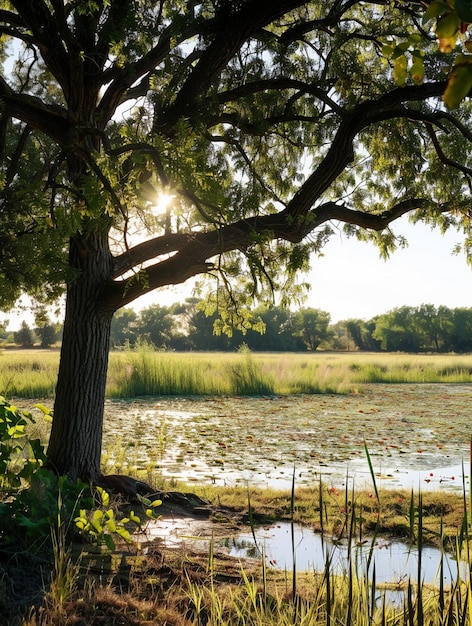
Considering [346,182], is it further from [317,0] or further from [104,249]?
[104,249]

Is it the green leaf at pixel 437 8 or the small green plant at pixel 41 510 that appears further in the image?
the small green plant at pixel 41 510

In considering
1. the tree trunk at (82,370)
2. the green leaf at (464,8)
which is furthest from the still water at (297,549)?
the green leaf at (464,8)

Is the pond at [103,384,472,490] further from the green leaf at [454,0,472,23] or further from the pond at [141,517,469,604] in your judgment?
the green leaf at [454,0,472,23]

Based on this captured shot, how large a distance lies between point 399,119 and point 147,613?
6270 millimetres

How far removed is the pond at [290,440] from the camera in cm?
795

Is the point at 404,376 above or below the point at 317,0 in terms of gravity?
below

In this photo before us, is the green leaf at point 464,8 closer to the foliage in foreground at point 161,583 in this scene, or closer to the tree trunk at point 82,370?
the foliage in foreground at point 161,583

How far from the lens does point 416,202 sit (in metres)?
7.33

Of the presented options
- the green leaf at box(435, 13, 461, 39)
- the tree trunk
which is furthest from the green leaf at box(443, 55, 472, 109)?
the tree trunk

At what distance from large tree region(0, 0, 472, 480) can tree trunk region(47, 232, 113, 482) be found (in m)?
0.01

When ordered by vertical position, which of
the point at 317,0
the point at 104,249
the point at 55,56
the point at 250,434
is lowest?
the point at 250,434

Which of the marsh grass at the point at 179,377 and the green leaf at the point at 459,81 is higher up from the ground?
the green leaf at the point at 459,81

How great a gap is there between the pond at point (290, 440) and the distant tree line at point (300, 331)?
44.1 metres

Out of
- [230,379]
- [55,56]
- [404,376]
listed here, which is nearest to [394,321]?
[404,376]
